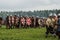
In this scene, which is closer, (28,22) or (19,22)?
(19,22)

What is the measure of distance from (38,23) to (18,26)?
874cm

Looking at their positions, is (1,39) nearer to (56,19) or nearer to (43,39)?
(43,39)

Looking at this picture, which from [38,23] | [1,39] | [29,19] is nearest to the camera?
[1,39]

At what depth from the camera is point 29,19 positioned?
5341 centimetres

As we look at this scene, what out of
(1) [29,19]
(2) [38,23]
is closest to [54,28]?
(1) [29,19]

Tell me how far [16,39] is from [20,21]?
77.6 ft

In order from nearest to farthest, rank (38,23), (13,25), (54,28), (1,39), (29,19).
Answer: (1,39), (54,28), (13,25), (29,19), (38,23)

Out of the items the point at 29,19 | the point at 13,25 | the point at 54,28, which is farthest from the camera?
the point at 29,19

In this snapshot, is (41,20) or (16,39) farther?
(41,20)

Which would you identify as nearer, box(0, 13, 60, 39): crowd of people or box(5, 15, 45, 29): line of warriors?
box(0, 13, 60, 39): crowd of people

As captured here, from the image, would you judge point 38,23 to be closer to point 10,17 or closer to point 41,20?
point 41,20

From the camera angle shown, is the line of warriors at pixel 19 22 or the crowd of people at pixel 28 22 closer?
the crowd of people at pixel 28 22

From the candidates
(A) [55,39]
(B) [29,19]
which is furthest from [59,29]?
(B) [29,19]

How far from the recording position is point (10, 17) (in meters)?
49.0
